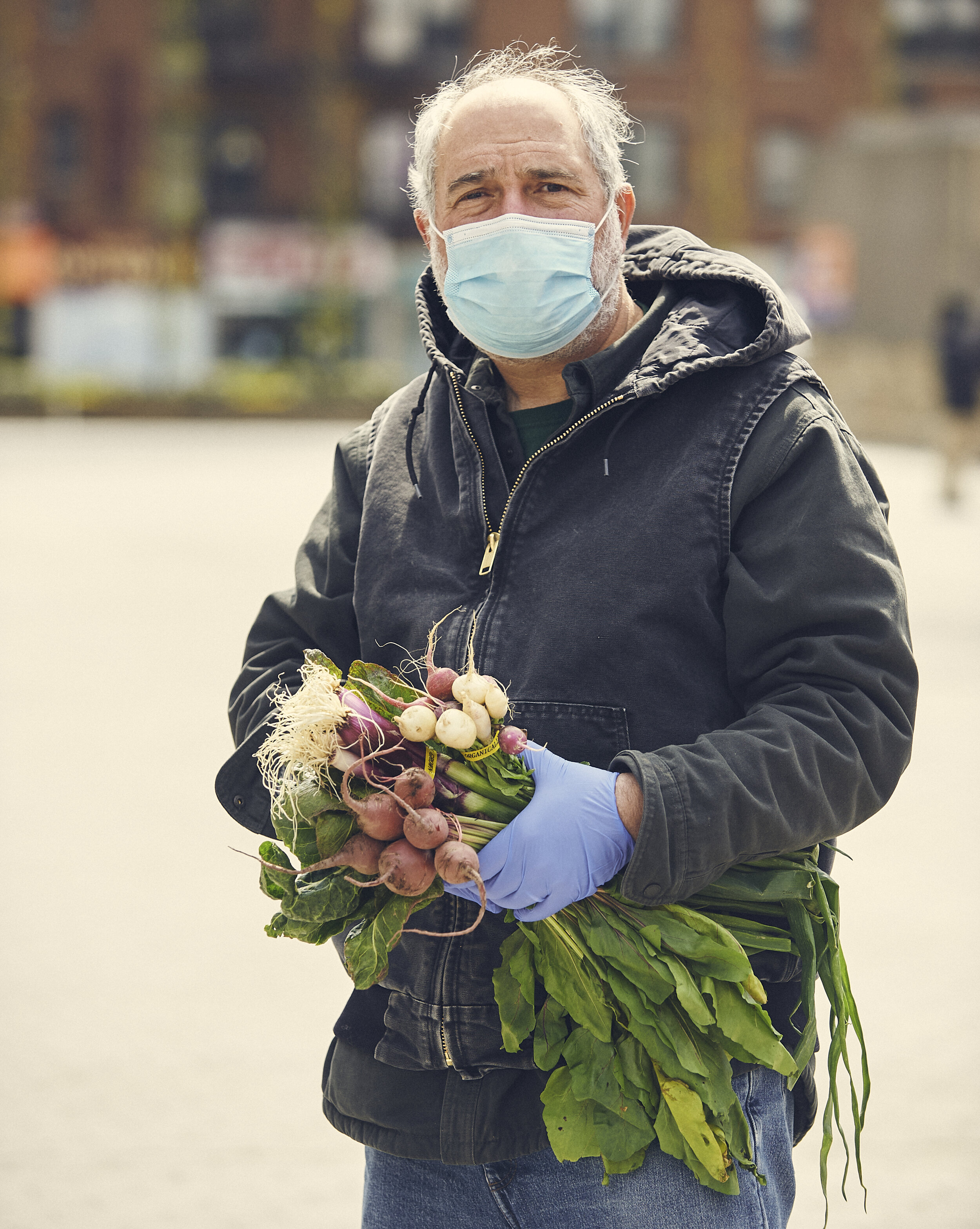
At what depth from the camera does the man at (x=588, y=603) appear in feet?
6.19

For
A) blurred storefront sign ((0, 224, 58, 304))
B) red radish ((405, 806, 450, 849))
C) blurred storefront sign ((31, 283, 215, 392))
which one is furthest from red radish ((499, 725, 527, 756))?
blurred storefront sign ((0, 224, 58, 304))

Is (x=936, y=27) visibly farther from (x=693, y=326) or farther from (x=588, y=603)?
(x=588, y=603)

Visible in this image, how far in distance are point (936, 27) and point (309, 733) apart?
44.4 metres

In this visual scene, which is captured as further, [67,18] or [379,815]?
[67,18]

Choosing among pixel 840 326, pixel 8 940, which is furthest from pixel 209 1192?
pixel 840 326

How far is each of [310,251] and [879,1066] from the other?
120 feet

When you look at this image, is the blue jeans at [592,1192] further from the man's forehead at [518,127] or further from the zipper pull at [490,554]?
the man's forehead at [518,127]

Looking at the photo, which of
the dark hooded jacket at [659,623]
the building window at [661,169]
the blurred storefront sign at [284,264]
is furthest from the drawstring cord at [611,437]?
the building window at [661,169]

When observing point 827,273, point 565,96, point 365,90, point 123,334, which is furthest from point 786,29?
point 565,96

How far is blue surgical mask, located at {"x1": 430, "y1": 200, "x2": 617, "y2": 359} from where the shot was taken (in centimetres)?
220

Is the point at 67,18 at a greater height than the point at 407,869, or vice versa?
the point at 67,18

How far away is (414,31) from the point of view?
40312mm

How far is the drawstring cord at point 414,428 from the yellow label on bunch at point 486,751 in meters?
0.49

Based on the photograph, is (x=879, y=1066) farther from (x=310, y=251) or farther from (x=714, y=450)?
(x=310, y=251)
